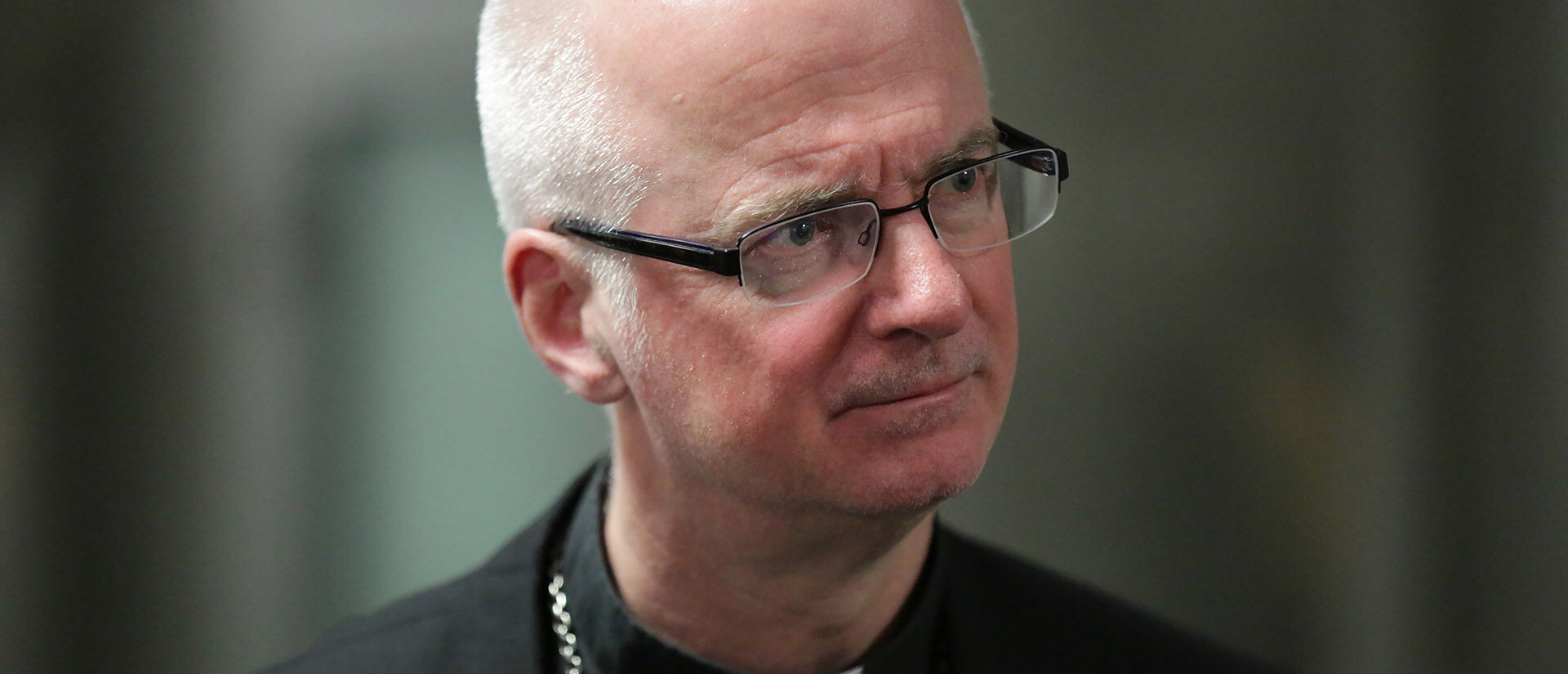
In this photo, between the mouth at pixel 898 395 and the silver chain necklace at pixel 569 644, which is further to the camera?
the silver chain necklace at pixel 569 644

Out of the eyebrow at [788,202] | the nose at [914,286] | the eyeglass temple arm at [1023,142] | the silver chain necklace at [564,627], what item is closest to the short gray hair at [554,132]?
the eyebrow at [788,202]

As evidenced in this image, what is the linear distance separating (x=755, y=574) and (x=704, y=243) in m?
0.48

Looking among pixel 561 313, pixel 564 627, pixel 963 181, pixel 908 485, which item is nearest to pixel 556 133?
pixel 561 313

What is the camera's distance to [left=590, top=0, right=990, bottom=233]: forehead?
1.31 metres

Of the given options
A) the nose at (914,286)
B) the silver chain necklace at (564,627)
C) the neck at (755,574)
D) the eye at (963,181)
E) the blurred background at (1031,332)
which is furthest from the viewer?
the blurred background at (1031,332)

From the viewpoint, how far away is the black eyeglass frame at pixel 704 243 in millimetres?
1326

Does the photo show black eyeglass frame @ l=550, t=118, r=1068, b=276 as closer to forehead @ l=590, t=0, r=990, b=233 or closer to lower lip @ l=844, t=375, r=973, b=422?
forehead @ l=590, t=0, r=990, b=233

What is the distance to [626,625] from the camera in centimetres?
164

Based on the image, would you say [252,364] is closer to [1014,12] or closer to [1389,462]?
[1014,12]

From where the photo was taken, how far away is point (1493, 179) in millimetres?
2055

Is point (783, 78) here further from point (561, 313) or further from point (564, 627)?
point (564, 627)

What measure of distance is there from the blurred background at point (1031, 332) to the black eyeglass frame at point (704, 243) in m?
0.77

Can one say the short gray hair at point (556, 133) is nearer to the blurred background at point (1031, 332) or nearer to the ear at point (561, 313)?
the ear at point (561, 313)

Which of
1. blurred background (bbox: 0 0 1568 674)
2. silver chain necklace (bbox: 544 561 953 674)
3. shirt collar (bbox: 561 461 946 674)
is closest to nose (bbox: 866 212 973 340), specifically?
shirt collar (bbox: 561 461 946 674)
